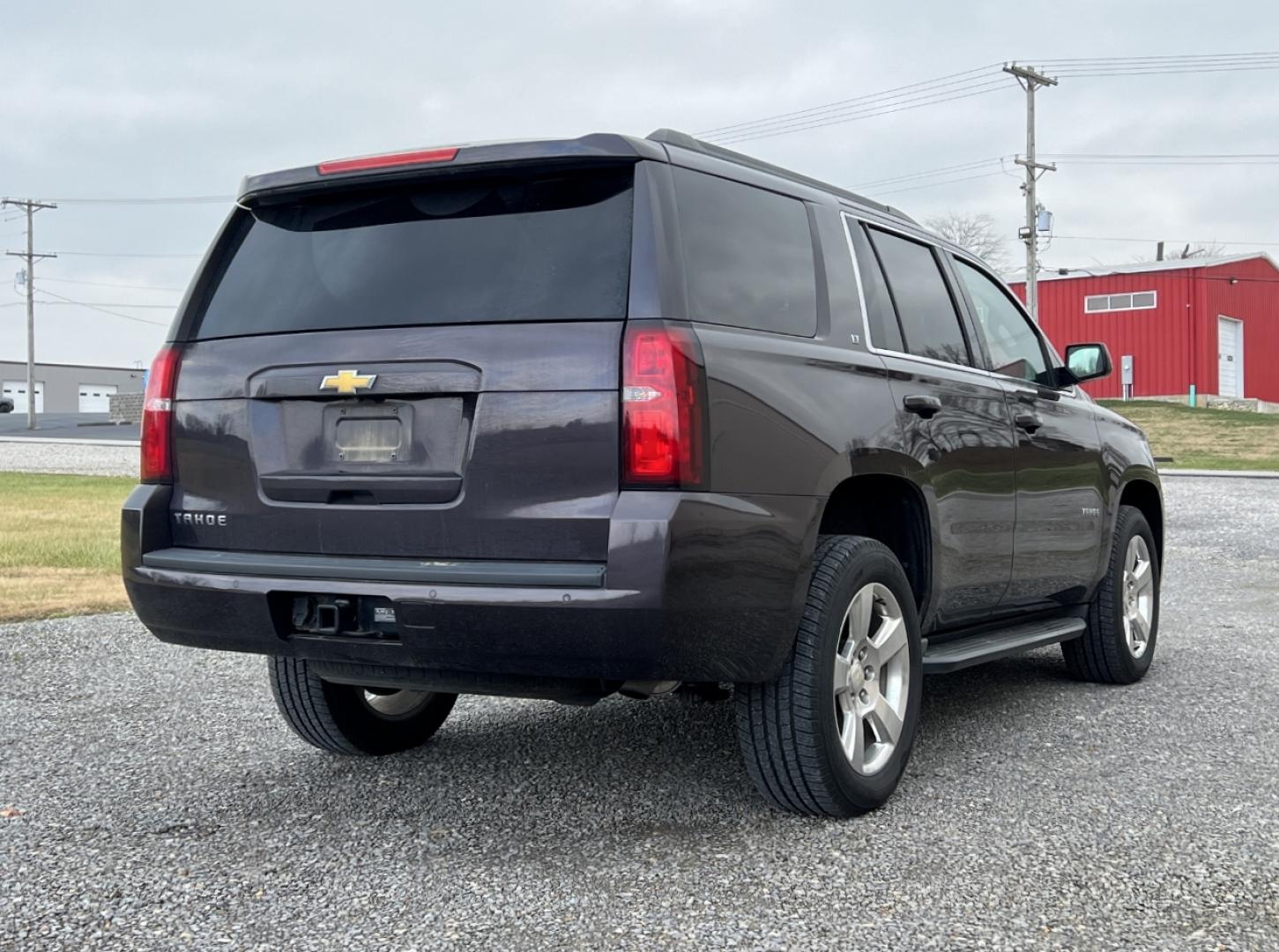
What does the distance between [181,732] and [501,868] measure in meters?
2.16

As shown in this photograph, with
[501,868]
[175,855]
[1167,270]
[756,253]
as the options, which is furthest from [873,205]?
[1167,270]

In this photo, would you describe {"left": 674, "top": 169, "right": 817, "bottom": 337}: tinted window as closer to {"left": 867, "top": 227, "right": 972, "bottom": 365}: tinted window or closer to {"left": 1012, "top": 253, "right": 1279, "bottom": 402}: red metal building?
{"left": 867, "top": 227, "right": 972, "bottom": 365}: tinted window

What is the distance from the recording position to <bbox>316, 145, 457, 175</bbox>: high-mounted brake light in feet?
12.0

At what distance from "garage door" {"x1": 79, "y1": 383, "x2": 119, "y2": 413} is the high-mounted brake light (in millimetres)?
98943

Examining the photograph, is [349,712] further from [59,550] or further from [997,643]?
[59,550]

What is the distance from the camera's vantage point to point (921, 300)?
483 cm

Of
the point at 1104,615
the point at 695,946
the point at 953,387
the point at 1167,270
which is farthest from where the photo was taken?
the point at 1167,270

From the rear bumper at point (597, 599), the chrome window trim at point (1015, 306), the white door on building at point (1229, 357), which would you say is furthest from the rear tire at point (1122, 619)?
the white door on building at point (1229, 357)

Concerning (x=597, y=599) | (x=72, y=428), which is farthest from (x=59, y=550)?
(x=72, y=428)

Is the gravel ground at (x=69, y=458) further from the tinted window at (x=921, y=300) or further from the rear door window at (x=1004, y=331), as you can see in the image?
the tinted window at (x=921, y=300)

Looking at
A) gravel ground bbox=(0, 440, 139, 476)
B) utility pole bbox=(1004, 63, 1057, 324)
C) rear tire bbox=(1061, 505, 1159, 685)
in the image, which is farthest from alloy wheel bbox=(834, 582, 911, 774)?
utility pole bbox=(1004, 63, 1057, 324)

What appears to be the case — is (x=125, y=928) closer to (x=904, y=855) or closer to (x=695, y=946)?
(x=695, y=946)

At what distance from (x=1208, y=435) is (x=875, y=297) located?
112 feet

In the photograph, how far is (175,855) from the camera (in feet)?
12.0
